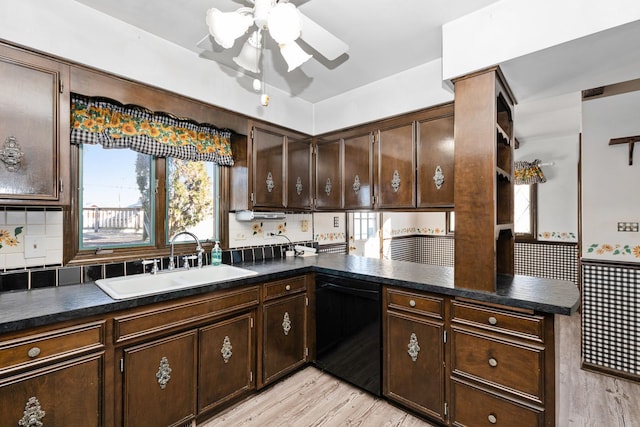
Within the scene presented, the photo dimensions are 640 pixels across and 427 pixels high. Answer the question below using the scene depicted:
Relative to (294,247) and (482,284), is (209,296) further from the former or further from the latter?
(482,284)

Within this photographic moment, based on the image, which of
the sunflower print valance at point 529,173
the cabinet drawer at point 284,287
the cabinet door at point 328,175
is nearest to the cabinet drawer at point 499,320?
the cabinet drawer at point 284,287

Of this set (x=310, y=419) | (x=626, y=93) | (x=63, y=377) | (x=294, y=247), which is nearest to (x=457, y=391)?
(x=310, y=419)

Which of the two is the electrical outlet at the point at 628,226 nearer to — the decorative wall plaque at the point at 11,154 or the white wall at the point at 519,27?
the white wall at the point at 519,27

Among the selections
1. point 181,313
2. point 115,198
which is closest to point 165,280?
point 181,313

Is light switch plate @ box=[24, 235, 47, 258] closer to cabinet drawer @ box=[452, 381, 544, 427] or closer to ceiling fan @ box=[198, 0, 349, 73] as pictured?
ceiling fan @ box=[198, 0, 349, 73]

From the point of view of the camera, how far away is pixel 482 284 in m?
1.78

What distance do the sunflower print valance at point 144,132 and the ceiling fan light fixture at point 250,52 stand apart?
30.6 inches

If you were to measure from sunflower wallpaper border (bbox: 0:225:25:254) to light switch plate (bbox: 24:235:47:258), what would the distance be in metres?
0.03

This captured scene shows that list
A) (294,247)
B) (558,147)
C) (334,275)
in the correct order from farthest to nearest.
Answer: (558,147)
(294,247)
(334,275)

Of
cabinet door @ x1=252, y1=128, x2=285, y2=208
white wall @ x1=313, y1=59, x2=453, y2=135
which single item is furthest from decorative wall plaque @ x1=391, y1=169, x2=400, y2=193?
cabinet door @ x1=252, y1=128, x2=285, y2=208

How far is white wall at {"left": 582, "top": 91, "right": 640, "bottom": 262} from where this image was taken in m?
2.53

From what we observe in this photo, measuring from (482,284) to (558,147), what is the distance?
386 centimetres

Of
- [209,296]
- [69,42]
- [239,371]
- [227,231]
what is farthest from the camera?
[227,231]

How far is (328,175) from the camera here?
10.2ft
